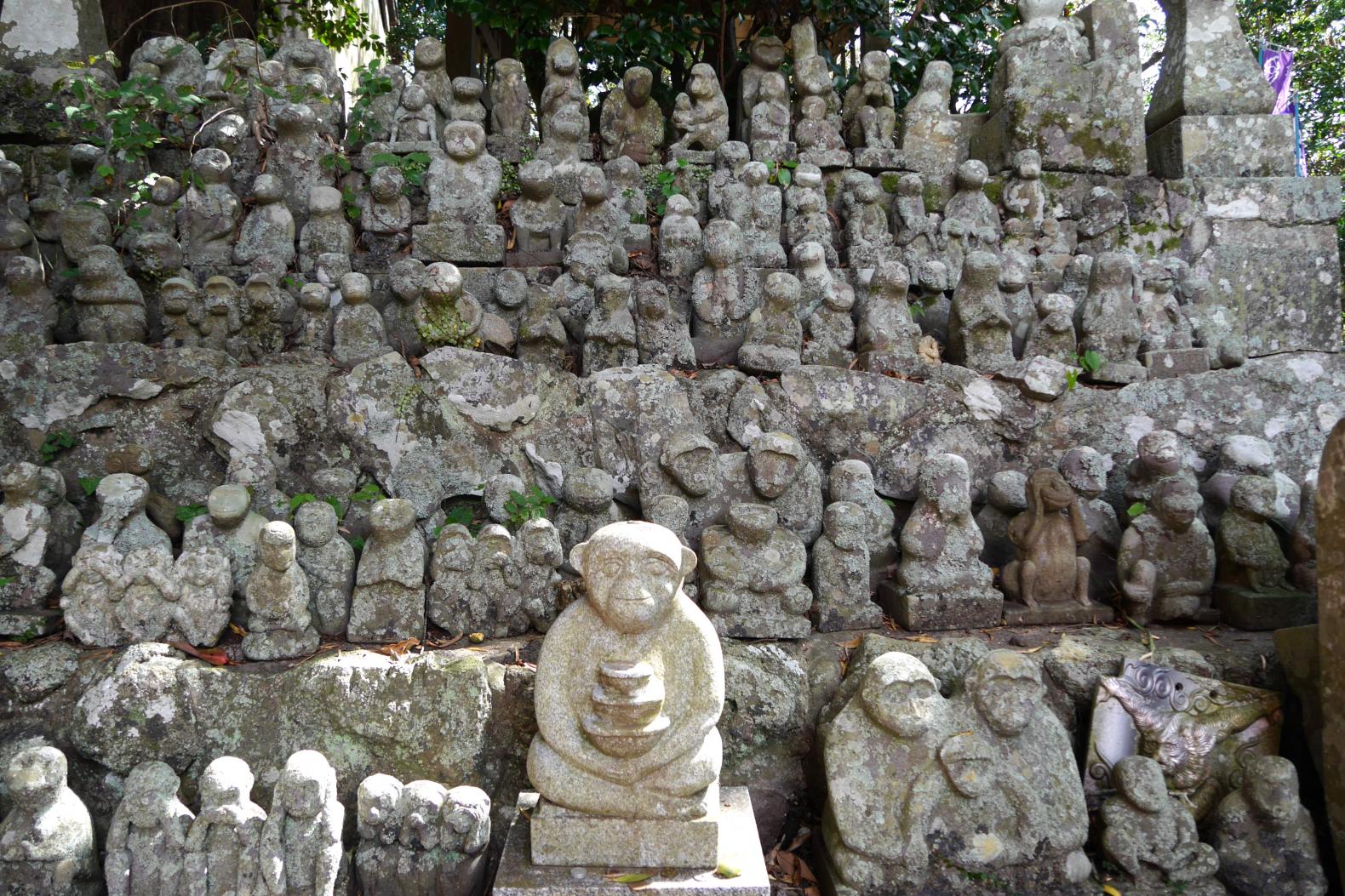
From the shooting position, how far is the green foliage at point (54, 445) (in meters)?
5.10

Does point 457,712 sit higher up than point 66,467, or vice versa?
point 66,467

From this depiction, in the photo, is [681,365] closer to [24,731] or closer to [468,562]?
[468,562]

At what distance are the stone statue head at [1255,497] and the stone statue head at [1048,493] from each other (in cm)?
79

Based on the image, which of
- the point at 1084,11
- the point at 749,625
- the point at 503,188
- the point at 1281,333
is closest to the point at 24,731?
the point at 749,625

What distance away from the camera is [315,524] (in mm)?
4453

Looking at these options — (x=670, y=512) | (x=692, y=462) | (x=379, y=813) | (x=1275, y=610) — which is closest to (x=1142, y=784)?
(x=1275, y=610)

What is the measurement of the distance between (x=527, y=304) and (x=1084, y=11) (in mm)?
5375

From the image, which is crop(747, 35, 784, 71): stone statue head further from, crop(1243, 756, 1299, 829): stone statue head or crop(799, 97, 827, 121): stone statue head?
crop(1243, 756, 1299, 829): stone statue head

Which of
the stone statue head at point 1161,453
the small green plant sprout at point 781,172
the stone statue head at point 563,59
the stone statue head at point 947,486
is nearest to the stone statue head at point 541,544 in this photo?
the stone statue head at point 947,486

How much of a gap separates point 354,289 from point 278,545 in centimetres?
199

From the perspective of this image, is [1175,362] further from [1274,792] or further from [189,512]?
[189,512]

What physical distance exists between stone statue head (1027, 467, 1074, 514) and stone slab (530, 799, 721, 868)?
94.5 inches

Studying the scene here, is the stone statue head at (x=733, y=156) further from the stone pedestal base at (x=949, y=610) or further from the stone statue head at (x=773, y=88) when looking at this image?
the stone pedestal base at (x=949, y=610)

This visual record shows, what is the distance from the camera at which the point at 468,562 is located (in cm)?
450
